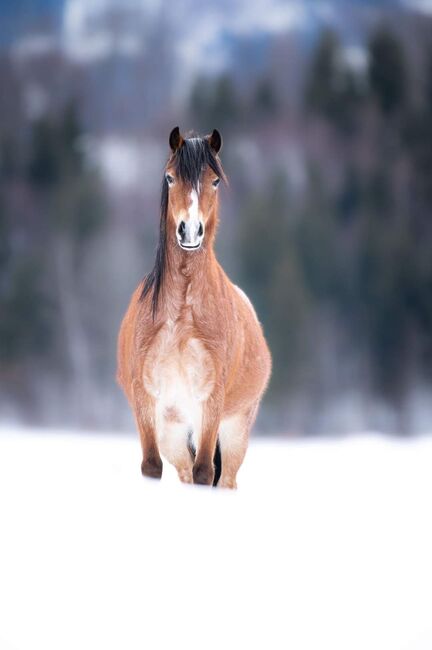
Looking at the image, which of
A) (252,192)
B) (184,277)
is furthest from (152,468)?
(252,192)

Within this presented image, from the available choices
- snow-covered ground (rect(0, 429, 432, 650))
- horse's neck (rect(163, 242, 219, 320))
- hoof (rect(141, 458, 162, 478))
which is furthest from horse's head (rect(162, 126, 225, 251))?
snow-covered ground (rect(0, 429, 432, 650))

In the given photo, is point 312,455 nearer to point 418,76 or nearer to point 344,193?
point 344,193

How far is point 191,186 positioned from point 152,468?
1.40m

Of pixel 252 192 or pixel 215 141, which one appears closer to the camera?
pixel 215 141

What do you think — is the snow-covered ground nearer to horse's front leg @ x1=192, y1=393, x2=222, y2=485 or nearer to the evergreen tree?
horse's front leg @ x1=192, y1=393, x2=222, y2=485

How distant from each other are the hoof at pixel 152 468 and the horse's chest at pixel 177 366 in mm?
322

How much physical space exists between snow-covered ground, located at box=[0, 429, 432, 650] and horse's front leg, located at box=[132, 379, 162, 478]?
19cm

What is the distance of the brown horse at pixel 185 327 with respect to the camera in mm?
4430

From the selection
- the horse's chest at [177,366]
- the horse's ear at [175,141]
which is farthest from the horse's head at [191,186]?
the horse's chest at [177,366]

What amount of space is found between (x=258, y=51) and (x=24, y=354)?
11.0 meters

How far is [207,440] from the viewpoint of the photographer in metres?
4.59

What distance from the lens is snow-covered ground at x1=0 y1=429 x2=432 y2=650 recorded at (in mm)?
3180

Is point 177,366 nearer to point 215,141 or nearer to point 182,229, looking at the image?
point 182,229

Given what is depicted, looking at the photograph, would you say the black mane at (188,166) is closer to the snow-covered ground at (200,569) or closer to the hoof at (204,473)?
the hoof at (204,473)
